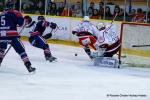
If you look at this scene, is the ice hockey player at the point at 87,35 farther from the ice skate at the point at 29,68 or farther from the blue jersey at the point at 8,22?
the blue jersey at the point at 8,22

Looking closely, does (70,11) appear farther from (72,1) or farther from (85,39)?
(85,39)

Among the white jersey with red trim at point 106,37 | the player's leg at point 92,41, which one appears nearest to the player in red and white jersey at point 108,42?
the white jersey with red trim at point 106,37

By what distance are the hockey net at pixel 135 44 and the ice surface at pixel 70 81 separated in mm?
629

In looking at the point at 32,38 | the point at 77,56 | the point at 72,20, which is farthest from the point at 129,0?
the point at 32,38

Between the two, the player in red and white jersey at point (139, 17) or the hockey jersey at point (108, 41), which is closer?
the hockey jersey at point (108, 41)

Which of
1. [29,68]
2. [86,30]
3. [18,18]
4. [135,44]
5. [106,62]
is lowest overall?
[106,62]

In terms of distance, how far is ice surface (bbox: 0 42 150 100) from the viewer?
8727 mm

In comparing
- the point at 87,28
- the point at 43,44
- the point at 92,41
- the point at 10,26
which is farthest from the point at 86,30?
the point at 10,26

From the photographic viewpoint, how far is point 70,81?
33.6 ft

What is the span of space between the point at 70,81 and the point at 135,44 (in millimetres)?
3585

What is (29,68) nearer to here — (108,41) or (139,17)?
(108,41)

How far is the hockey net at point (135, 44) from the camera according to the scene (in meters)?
12.9

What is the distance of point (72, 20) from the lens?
17.7m

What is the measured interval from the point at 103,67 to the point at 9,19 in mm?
2590
